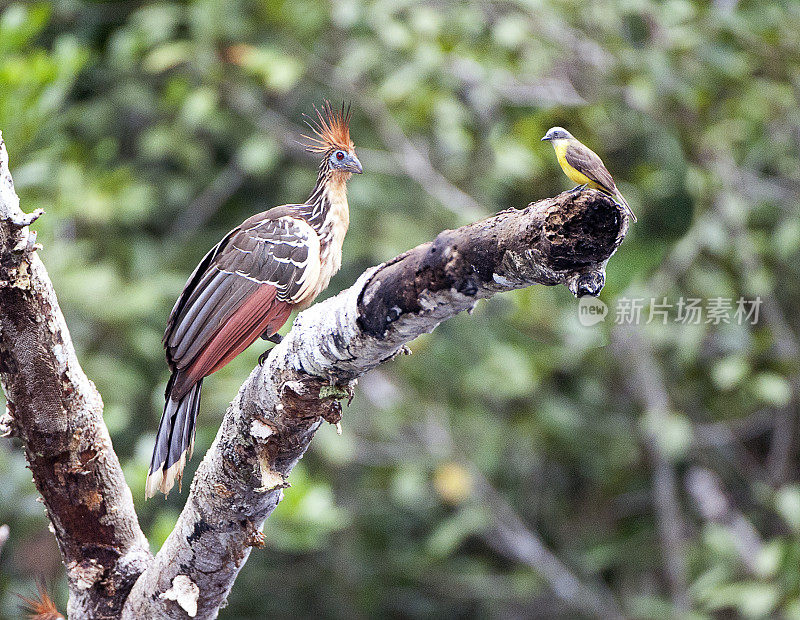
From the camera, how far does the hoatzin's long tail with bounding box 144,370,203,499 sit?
210 centimetres

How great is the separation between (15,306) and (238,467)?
0.59m

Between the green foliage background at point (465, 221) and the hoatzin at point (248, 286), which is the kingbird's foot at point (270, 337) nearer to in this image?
the hoatzin at point (248, 286)

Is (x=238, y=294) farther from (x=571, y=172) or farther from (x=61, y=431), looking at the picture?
(x=571, y=172)

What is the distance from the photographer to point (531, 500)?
210 inches

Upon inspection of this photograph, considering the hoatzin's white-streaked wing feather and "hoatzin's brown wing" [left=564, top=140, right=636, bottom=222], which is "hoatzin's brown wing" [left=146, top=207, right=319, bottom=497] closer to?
the hoatzin's white-streaked wing feather

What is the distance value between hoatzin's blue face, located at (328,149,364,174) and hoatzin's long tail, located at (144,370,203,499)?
0.63 m

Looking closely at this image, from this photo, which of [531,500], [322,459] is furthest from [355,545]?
[531,500]

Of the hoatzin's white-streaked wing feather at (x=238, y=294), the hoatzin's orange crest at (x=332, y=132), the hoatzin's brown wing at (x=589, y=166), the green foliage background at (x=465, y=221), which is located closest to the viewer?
the hoatzin's brown wing at (x=589, y=166)

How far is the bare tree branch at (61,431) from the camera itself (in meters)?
1.81

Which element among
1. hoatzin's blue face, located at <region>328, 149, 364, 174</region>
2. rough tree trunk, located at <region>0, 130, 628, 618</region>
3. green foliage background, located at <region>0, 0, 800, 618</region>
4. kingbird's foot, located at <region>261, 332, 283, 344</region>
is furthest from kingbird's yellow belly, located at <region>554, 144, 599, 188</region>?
green foliage background, located at <region>0, 0, 800, 618</region>

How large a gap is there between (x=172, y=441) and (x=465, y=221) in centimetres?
220

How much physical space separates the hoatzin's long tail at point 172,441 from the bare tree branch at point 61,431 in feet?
0.38

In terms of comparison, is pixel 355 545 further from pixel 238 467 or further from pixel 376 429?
pixel 238 467

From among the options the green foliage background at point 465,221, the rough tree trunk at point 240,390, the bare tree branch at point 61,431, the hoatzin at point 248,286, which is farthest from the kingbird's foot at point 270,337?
the green foliage background at point 465,221
